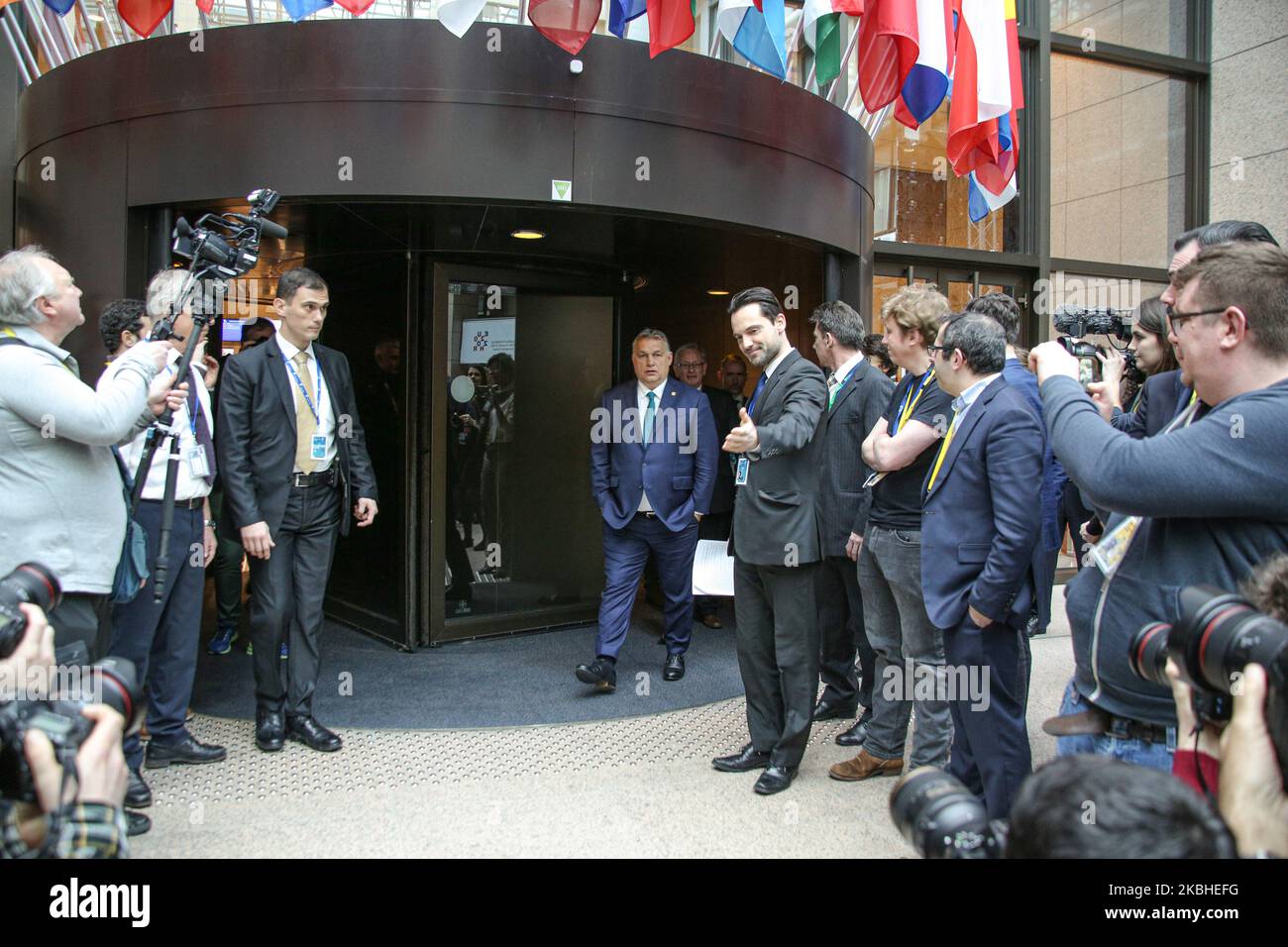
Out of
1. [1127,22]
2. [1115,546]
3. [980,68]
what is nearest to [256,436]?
[1115,546]

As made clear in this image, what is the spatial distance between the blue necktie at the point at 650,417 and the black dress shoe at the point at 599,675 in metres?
1.30

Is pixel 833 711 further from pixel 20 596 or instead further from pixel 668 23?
pixel 20 596

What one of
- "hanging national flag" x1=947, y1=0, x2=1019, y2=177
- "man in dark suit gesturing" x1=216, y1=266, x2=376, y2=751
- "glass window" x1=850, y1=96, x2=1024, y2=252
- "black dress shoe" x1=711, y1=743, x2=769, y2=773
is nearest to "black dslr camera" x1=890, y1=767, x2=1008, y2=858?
"black dress shoe" x1=711, y1=743, x2=769, y2=773

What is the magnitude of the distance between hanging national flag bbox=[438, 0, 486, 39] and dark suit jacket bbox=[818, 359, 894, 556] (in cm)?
247

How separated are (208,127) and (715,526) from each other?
13.3 feet

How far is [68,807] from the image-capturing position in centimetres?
148

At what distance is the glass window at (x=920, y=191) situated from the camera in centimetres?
823

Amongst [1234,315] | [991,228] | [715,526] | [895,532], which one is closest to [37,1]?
[715,526]

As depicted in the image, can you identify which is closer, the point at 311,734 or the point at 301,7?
the point at 311,734

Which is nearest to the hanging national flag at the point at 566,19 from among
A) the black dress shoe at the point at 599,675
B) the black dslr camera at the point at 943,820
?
the black dress shoe at the point at 599,675

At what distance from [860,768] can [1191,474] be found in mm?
2612

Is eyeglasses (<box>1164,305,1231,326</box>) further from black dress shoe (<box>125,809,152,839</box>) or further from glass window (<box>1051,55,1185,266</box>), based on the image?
glass window (<box>1051,55,1185,266</box>)

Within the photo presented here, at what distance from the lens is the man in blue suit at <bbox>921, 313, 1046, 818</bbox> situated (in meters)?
3.06

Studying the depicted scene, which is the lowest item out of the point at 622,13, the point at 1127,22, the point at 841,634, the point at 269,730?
the point at 269,730
